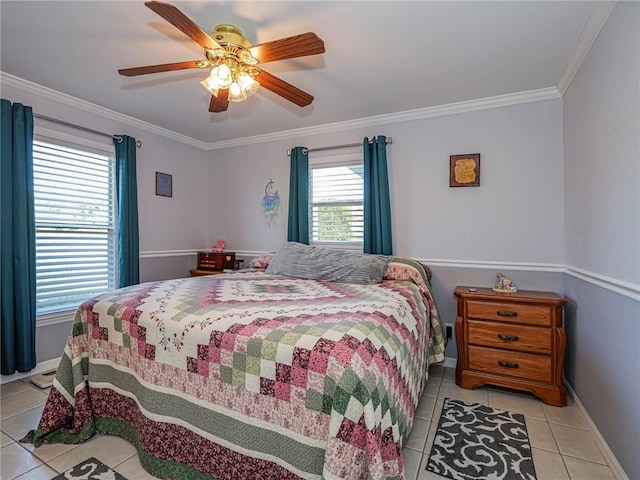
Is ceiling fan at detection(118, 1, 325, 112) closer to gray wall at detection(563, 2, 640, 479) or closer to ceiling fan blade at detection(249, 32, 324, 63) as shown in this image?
ceiling fan blade at detection(249, 32, 324, 63)

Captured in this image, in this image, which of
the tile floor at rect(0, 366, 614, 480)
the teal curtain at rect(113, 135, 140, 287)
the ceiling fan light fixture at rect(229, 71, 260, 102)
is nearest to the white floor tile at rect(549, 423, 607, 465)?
the tile floor at rect(0, 366, 614, 480)

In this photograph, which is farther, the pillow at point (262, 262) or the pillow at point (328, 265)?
the pillow at point (262, 262)

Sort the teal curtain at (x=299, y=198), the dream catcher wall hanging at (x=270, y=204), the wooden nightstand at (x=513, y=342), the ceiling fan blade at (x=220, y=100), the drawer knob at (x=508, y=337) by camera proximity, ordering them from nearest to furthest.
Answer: the ceiling fan blade at (x=220, y=100) < the wooden nightstand at (x=513, y=342) < the drawer knob at (x=508, y=337) < the teal curtain at (x=299, y=198) < the dream catcher wall hanging at (x=270, y=204)

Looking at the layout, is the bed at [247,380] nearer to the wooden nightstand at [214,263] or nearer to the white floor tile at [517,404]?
the white floor tile at [517,404]

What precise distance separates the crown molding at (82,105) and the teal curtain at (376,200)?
230cm

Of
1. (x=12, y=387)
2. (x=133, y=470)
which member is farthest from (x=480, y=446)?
(x=12, y=387)

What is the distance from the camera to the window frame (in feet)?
8.84

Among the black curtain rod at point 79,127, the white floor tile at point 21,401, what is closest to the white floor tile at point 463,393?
the white floor tile at point 21,401

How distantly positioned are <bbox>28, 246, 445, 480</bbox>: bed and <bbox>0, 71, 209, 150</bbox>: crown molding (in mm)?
1954

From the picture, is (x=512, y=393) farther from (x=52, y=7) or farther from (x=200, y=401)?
(x=52, y=7)

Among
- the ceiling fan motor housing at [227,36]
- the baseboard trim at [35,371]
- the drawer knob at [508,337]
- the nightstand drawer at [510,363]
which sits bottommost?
the baseboard trim at [35,371]

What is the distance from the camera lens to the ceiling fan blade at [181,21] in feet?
4.29

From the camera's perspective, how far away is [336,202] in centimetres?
349

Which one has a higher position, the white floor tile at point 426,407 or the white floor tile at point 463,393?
the white floor tile at point 426,407
